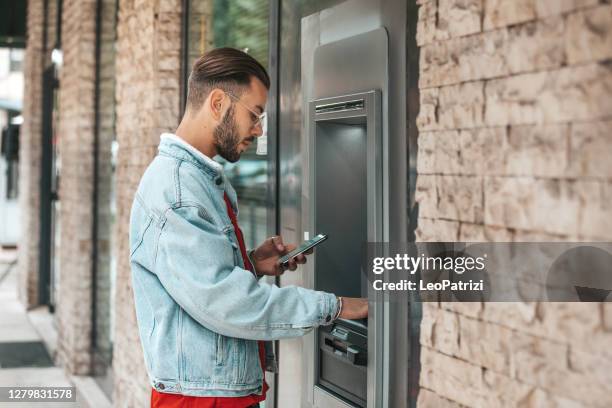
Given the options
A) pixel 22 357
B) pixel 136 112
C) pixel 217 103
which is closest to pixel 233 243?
pixel 217 103

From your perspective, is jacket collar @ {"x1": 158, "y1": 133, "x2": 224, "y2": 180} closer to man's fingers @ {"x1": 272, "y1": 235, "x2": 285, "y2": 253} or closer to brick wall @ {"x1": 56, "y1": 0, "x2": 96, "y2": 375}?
man's fingers @ {"x1": 272, "y1": 235, "x2": 285, "y2": 253}

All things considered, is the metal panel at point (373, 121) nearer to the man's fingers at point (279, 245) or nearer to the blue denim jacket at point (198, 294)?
the man's fingers at point (279, 245)

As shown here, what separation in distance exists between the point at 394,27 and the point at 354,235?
656 mm

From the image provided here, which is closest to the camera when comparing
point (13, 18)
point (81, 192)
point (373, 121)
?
point (373, 121)

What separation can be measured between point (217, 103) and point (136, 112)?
230cm

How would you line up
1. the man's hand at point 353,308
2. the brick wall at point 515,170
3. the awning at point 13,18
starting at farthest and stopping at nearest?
the awning at point 13,18 → the man's hand at point 353,308 → the brick wall at point 515,170

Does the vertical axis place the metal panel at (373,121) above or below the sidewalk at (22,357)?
above

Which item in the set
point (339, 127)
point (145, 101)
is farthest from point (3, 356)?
point (339, 127)

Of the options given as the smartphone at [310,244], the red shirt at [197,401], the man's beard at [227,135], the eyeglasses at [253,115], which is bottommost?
the red shirt at [197,401]

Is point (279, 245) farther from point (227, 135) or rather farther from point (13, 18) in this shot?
point (13, 18)

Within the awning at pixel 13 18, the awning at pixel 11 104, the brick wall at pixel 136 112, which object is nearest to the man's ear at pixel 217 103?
the brick wall at pixel 136 112

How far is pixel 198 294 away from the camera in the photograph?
72.3 inches

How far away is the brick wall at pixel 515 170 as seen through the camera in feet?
4.75

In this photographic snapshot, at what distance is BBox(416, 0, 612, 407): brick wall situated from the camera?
56.9 inches
